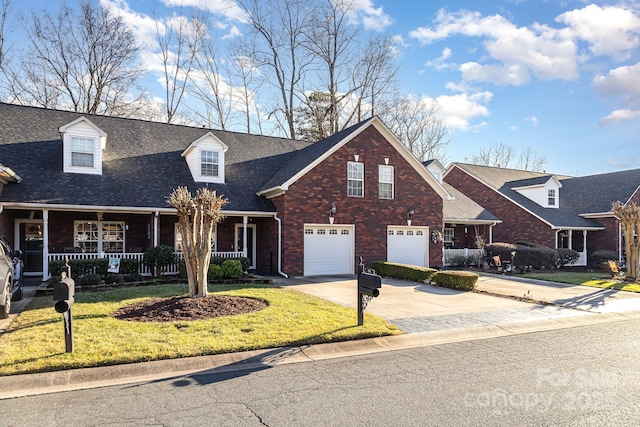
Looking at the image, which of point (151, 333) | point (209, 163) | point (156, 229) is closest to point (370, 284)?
point (151, 333)

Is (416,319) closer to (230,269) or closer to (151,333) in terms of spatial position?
(151,333)

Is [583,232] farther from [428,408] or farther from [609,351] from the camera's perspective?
[428,408]

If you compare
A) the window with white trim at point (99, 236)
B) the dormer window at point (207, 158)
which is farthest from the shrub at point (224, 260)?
the window with white trim at point (99, 236)

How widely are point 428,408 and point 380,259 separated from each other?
14989 mm

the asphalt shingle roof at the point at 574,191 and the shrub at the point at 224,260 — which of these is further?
the asphalt shingle roof at the point at 574,191

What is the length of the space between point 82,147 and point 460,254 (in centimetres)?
1915

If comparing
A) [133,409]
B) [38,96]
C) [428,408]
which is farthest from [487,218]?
[38,96]

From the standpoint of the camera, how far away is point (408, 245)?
68.0ft

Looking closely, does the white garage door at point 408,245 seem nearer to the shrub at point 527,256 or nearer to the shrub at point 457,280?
the shrub at point 527,256

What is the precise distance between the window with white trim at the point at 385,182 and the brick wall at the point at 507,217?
1194 centimetres

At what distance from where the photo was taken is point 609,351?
7395mm

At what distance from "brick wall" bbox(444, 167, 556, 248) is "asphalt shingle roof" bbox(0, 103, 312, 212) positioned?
1474 cm

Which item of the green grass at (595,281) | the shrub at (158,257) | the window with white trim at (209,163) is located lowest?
the green grass at (595,281)

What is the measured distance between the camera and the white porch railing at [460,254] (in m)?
23.4
